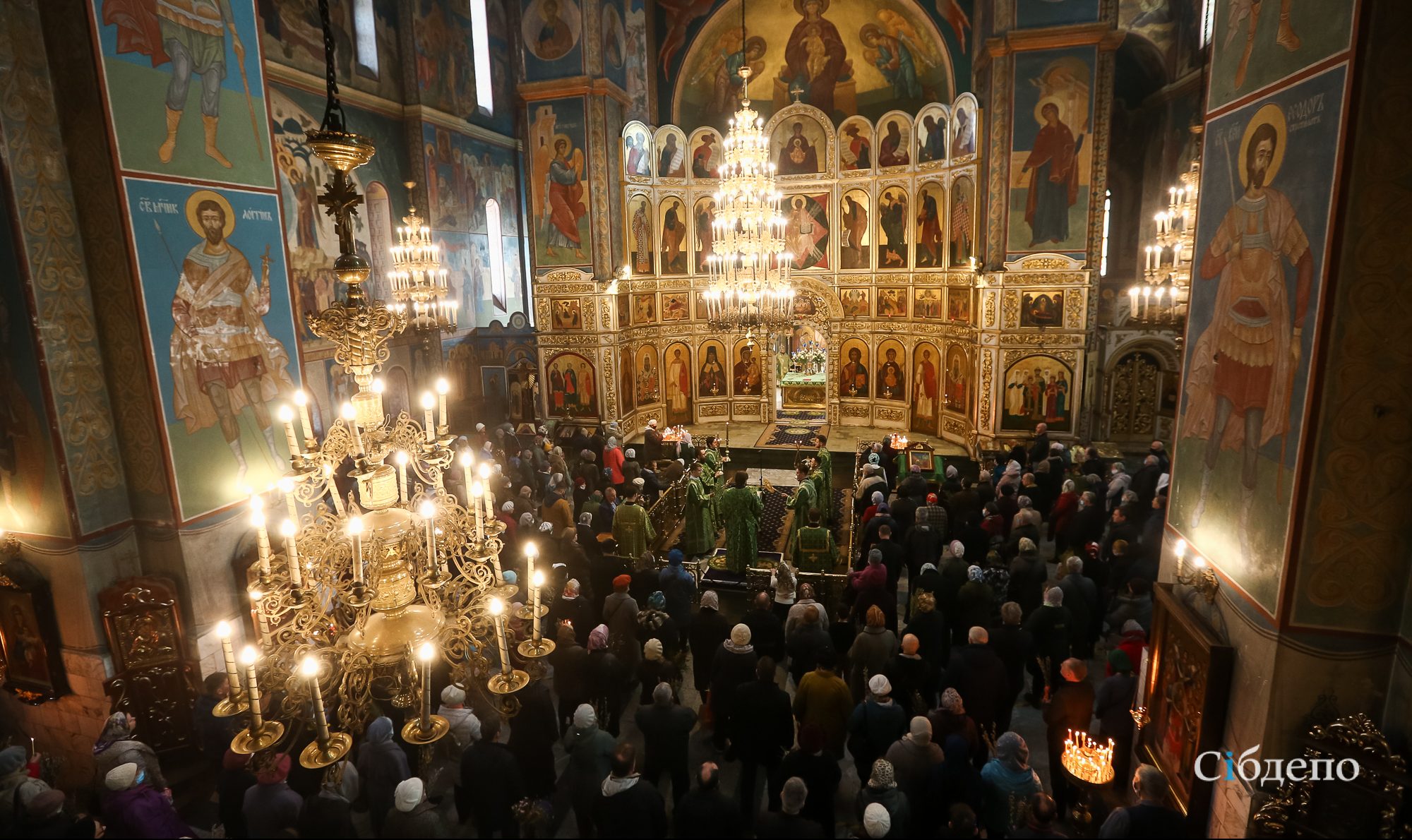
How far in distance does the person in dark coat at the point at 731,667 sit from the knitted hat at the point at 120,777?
4.11 meters

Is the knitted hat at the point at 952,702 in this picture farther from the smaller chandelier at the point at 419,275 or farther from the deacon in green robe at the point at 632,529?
the smaller chandelier at the point at 419,275

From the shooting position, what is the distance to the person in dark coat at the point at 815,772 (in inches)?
190

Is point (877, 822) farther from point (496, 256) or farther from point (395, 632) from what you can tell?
point (496, 256)

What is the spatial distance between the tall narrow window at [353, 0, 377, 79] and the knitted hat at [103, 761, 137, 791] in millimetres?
13998

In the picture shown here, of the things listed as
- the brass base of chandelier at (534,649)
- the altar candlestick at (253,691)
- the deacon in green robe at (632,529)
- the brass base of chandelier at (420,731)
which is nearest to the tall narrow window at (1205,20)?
the deacon in green robe at (632,529)

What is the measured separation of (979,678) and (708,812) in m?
2.70

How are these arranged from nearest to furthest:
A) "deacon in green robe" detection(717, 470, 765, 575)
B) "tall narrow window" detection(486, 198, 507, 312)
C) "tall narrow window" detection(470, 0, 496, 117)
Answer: "deacon in green robe" detection(717, 470, 765, 575) < "tall narrow window" detection(470, 0, 496, 117) < "tall narrow window" detection(486, 198, 507, 312)

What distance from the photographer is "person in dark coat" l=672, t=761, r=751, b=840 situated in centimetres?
427

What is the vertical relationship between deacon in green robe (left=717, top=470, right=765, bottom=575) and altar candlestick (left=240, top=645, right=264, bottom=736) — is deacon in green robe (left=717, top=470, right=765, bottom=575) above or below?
below

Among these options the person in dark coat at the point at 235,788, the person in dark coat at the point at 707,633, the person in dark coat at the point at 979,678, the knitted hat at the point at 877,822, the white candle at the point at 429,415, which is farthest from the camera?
the person in dark coat at the point at 707,633

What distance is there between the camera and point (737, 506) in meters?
9.45

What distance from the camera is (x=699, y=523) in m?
10.4

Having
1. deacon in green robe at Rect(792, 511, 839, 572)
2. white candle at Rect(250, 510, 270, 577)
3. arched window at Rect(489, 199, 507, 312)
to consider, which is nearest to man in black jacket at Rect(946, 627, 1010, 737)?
deacon in green robe at Rect(792, 511, 839, 572)

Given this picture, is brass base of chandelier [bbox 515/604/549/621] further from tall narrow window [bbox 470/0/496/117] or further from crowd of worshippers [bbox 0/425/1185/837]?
tall narrow window [bbox 470/0/496/117]
